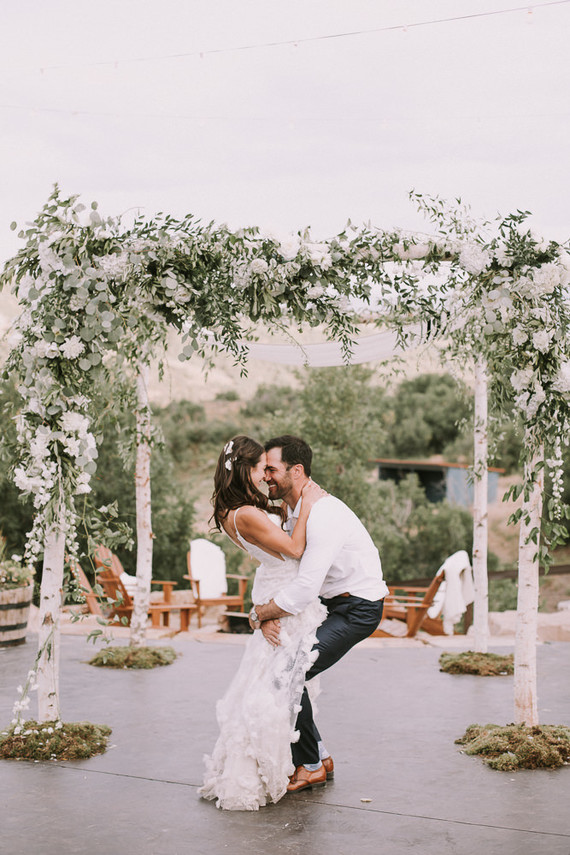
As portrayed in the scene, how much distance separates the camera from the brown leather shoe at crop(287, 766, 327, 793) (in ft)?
12.7

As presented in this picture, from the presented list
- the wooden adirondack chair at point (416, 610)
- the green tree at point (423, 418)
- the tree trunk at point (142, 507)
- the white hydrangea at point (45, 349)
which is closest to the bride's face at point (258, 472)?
the white hydrangea at point (45, 349)

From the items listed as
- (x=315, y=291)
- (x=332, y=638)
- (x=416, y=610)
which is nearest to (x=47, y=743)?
(x=332, y=638)

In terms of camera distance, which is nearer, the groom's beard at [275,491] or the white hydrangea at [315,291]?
the groom's beard at [275,491]

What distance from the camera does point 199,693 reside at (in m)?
6.01

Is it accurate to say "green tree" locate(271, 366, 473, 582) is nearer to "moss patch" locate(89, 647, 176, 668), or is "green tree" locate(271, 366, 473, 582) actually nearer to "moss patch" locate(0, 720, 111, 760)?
"moss patch" locate(89, 647, 176, 668)

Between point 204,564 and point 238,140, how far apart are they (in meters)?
5.59

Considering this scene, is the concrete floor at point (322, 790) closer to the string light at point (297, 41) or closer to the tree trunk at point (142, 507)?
the tree trunk at point (142, 507)

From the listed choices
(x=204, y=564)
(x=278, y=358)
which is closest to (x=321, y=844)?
(x=278, y=358)

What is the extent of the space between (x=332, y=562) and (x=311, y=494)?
32cm

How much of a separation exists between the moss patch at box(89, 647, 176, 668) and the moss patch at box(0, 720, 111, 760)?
226 cm

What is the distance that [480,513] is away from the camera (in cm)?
702

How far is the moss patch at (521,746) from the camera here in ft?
14.0

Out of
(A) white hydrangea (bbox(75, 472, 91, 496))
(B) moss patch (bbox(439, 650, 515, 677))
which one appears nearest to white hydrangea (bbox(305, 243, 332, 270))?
(A) white hydrangea (bbox(75, 472, 91, 496))

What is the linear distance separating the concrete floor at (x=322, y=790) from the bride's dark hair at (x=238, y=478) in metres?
1.26
